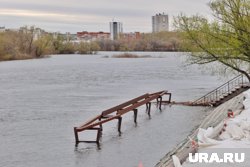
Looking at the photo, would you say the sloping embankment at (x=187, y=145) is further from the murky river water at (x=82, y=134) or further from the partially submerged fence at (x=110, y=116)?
the partially submerged fence at (x=110, y=116)

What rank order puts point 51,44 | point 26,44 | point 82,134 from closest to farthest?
point 82,134 → point 26,44 → point 51,44

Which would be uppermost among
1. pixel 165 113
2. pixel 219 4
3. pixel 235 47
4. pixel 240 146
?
pixel 219 4

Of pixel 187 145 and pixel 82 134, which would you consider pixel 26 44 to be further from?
pixel 187 145

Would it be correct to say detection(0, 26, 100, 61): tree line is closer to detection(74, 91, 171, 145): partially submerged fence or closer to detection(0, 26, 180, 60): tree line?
detection(0, 26, 180, 60): tree line

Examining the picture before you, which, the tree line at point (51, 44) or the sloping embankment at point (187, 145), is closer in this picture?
the sloping embankment at point (187, 145)

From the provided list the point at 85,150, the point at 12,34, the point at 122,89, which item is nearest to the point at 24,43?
the point at 12,34

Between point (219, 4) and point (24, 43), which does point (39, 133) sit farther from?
point (24, 43)

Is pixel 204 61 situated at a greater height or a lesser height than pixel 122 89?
greater

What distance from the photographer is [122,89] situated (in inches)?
1917

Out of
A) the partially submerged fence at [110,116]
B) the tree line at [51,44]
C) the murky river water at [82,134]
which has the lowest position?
the murky river water at [82,134]

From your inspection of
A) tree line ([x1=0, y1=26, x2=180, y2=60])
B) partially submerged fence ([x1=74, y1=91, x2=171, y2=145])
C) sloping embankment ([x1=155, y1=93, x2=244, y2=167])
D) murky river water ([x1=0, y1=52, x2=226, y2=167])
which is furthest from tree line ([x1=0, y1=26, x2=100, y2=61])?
sloping embankment ([x1=155, y1=93, x2=244, y2=167])

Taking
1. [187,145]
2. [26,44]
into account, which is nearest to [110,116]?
[187,145]

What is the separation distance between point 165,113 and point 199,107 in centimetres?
326

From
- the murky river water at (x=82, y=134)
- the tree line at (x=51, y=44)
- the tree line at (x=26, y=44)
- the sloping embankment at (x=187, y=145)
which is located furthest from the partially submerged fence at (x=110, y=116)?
the tree line at (x=26, y=44)
